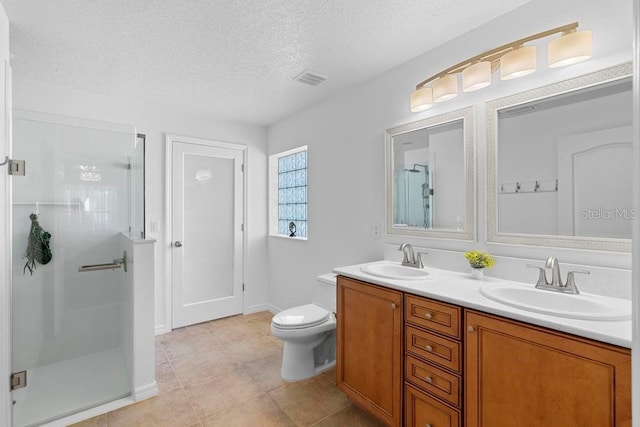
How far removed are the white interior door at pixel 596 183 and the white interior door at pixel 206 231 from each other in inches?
120

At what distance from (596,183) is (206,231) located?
3.29m

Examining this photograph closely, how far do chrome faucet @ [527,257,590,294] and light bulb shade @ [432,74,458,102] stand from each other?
1.04m

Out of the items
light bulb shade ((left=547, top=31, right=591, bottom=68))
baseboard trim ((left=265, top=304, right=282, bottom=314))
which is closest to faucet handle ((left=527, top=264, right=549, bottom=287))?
light bulb shade ((left=547, top=31, right=591, bottom=68))

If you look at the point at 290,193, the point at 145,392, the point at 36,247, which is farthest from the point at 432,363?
the point at 36,247

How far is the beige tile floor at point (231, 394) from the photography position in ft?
5.95

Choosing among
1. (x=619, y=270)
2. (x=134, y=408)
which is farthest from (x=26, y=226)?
(x=619, y=270)

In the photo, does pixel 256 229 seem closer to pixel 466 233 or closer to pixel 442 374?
pixel 466 233

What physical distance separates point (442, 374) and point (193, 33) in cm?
231

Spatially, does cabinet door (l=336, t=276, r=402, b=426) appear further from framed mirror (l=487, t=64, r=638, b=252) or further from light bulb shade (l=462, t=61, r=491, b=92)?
light bulb shade (l=462, t=61, r=491, b=92)

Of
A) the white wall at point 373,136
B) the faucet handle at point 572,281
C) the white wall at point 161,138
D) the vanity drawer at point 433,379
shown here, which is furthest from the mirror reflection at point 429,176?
the white wall at point 161,138

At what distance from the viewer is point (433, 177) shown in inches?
79.7

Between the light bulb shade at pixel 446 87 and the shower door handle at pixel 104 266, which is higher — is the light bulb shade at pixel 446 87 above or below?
above

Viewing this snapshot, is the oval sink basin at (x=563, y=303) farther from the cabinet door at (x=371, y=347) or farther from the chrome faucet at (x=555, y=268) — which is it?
the cabinet door at (x=371, y=347)

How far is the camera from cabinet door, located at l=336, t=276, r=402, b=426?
5.11 ft
